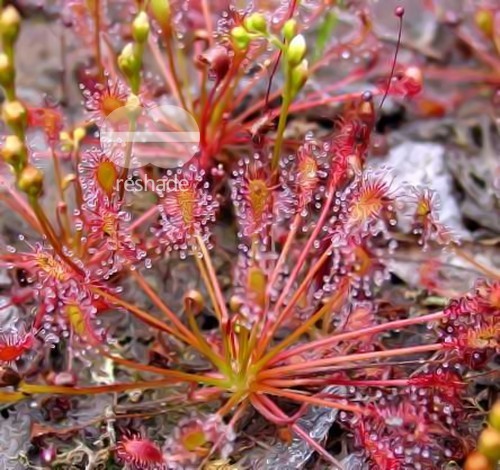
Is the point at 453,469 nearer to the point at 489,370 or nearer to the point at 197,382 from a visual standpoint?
the point at 489,370

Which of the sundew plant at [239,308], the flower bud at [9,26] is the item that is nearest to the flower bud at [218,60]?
the sundew plant at [239,308]

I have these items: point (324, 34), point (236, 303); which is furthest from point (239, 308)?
point (324, 34)

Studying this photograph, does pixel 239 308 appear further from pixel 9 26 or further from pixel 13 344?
pixel 9 26

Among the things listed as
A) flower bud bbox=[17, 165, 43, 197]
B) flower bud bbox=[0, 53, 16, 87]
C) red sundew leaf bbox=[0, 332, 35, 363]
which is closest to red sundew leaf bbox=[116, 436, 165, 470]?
red sundew leaf bbox=[0, 332, 35, 363]

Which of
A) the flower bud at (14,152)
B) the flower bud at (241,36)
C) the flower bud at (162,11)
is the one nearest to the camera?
the flower bud at (14,152)

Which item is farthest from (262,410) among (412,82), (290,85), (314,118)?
(314,118)

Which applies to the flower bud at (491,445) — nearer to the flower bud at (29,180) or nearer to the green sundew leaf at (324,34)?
the flower bud at (29,180)
